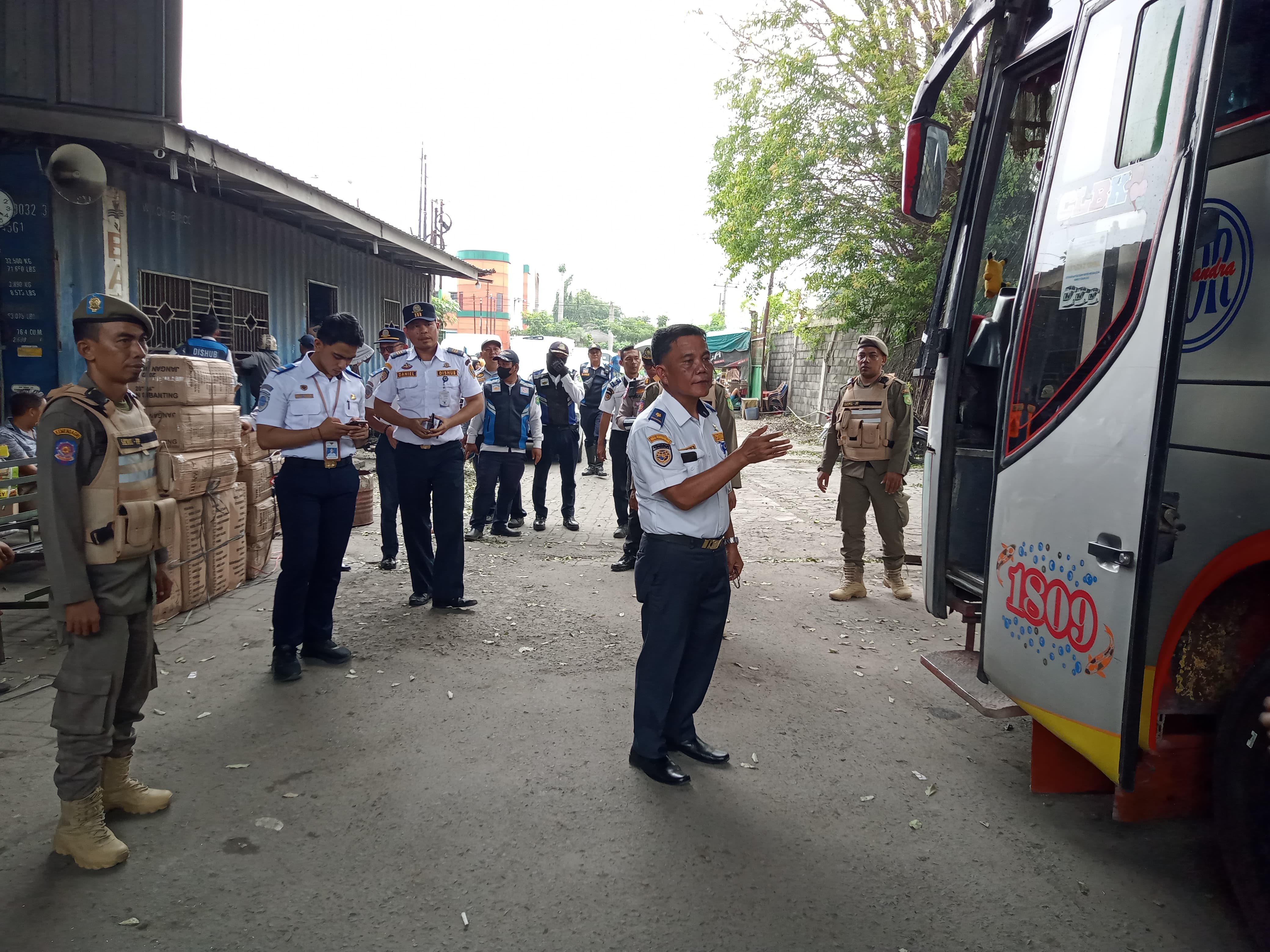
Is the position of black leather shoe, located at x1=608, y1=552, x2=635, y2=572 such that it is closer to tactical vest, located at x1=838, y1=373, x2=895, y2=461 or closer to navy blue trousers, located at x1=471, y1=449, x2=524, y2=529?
navy blue trousers, located at x1=471, y1=449, x2=524, y2=529

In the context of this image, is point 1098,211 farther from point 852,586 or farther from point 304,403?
point 852,586

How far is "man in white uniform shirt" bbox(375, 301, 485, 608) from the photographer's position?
5332mm

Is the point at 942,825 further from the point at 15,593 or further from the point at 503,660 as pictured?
the point at 15,593

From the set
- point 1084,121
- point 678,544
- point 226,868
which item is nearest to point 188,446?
point 226,868

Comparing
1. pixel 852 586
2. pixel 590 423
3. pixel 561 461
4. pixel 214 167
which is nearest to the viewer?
pixel 852 586

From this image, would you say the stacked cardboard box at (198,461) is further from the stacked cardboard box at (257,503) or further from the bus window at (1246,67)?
the bus window at (1246,67)

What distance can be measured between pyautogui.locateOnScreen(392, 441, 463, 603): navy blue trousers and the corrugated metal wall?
160 inches

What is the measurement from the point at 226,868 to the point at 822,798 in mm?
2178

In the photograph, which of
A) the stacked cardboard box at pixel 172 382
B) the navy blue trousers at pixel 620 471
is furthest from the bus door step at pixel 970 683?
the stacked cardboard box at pixel 172 382

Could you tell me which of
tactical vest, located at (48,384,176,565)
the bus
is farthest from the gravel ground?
tactical vest, located at (48,384,176,565)

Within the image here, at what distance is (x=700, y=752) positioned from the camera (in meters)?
3.50

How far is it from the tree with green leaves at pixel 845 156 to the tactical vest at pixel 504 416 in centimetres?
868

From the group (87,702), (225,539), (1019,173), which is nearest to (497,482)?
(225,539)

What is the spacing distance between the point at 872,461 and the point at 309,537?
394 cm
